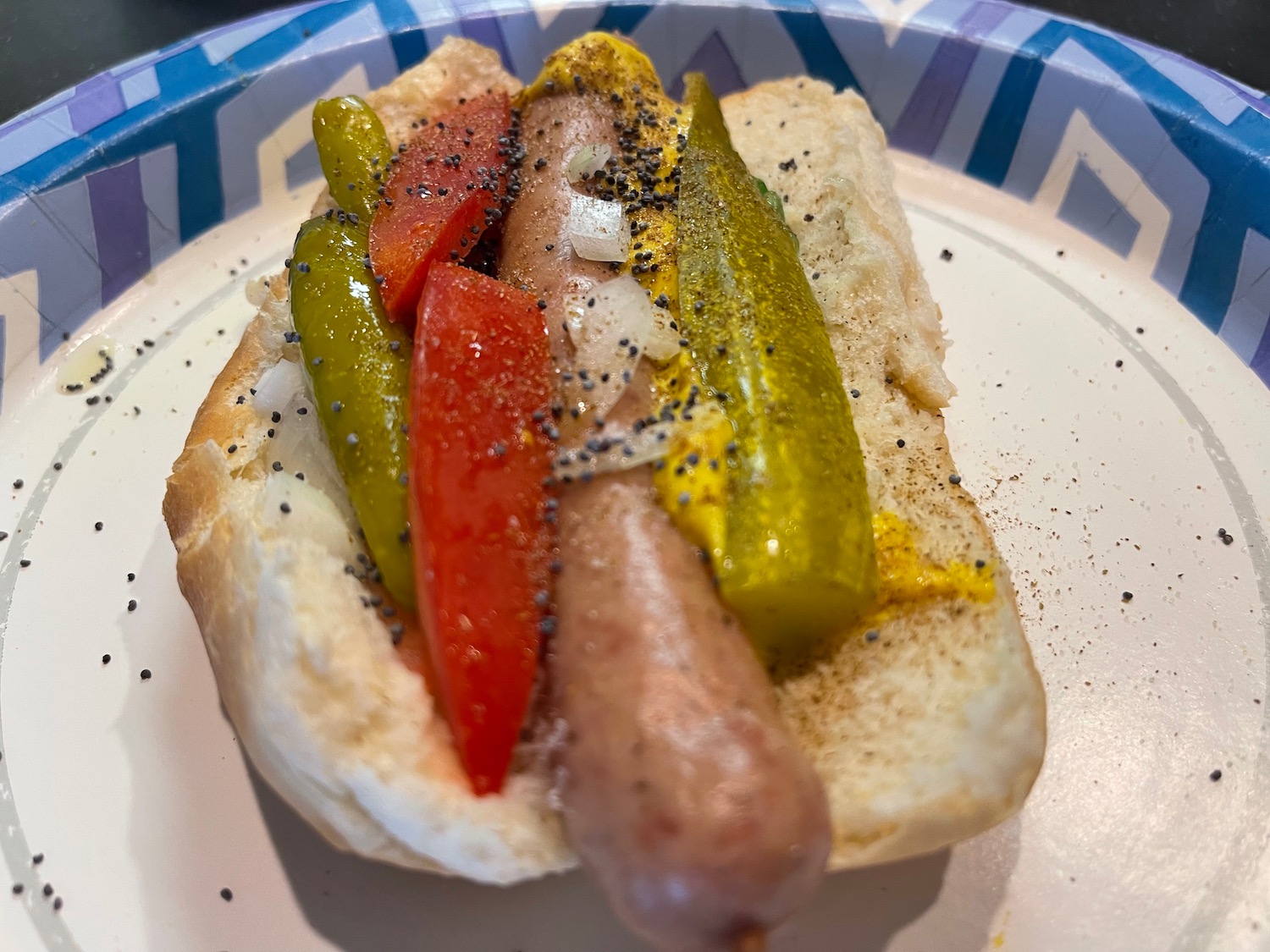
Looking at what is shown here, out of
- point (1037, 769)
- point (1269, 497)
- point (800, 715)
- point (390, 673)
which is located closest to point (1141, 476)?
point (1269, 497)

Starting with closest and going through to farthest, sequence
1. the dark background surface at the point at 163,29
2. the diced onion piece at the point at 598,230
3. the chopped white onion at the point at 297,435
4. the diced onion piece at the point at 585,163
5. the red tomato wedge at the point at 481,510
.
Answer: the red tomato wedge at the point at 481,510 → the chopped white onion at the point at 297,435 → the diced onion piece at the point at 598,230 → the diced onion piece at the point at 585,163 → the dark background surface at the point at 163,29

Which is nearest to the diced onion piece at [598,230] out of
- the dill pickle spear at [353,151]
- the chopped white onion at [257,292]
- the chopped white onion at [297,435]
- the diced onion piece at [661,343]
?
the diced onion piece at [661,343]

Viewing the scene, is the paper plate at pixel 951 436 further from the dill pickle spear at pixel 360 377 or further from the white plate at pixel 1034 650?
the dill pickle spear at pixel 360 377

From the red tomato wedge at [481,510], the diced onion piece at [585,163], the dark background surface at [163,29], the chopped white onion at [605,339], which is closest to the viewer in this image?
the red tomato wedge at [481,510]

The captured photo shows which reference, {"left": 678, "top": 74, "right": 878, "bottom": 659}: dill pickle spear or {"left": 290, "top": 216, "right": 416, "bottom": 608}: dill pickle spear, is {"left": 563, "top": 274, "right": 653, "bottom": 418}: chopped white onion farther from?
{"left": 290, "top": 216, "right": 416, "bottom": 608}: dill pickle spear

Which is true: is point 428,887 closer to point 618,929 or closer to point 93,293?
point 618,929

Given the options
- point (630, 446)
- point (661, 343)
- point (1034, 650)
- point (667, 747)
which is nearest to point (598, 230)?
point (661, 343)

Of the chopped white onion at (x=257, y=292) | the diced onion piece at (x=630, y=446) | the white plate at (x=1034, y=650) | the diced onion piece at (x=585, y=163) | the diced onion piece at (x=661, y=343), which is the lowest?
the white plate at (x=1034, y=650)
